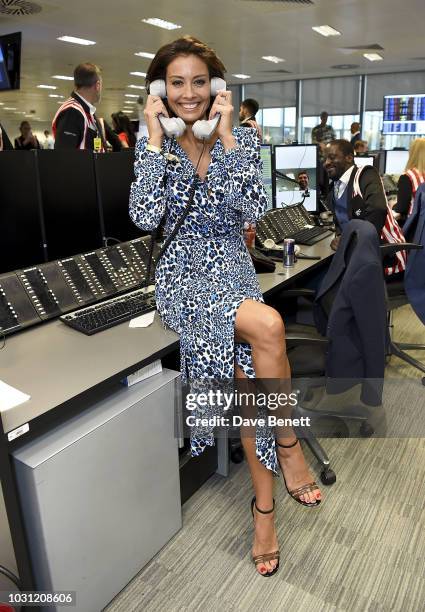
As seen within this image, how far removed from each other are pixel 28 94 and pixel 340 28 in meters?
9.53

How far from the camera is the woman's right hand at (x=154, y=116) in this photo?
1.50 meters

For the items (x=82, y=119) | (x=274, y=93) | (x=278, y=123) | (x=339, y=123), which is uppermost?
(x=274, y=93)

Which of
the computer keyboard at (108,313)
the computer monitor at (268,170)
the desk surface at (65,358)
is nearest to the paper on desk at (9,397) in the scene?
the desk surface at (65,358)

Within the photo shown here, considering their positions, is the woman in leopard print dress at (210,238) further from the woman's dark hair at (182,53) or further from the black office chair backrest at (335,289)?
the black office chair backrest at (335,289)

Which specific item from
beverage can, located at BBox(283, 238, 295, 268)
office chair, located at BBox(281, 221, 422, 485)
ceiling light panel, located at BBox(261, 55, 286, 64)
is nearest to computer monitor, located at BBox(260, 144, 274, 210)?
beverage can, located at BBox(283, 238, 295, 268)

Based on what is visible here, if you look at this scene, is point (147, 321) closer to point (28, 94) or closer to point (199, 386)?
point (199, 386)

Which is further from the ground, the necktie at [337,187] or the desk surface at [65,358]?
the necktie at [337,187]

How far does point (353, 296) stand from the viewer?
1.71 meters

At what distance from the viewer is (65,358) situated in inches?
55.0

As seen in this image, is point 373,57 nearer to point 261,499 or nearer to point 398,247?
point 398,247

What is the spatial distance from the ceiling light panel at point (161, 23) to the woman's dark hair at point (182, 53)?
233 inches

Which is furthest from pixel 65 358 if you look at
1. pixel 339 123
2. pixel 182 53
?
pixel 339 123

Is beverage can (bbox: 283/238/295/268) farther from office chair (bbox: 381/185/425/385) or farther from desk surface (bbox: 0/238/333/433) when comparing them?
desk surface (bbox: 0/238/333/433)

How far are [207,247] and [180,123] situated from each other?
39 centimetres
